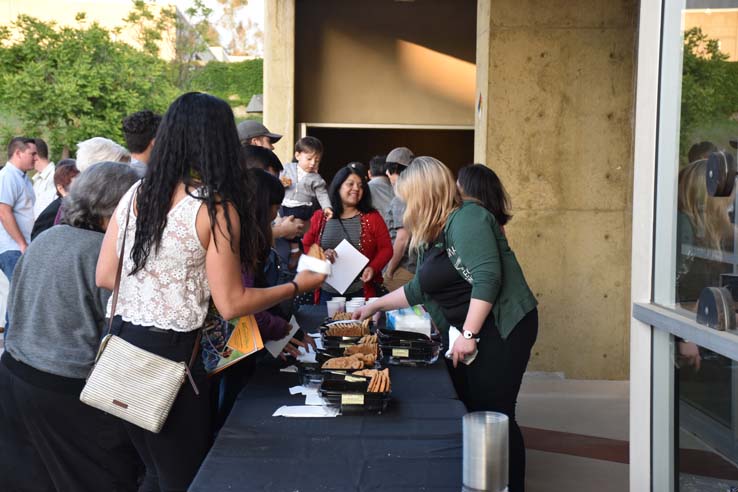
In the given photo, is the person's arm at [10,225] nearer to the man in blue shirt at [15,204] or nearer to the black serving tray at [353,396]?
the man in blue shirt at [15,204]

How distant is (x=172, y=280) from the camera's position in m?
2.26

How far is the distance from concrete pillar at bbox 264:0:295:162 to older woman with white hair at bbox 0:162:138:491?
6315mm

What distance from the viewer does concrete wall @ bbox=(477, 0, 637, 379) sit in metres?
5.83

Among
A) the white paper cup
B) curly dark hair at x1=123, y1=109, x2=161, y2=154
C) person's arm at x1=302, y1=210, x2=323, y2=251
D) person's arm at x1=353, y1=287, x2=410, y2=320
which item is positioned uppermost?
curly dark hair at x1=123, y1=109, x2=161, y2=154

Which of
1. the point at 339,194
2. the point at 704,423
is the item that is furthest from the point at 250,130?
the point at 704,423

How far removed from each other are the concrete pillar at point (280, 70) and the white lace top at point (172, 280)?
6769 mm

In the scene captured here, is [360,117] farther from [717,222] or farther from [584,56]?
[717,222]

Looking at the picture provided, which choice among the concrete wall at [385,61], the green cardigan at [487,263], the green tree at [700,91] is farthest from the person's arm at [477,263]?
the concrete wall at [385,61]

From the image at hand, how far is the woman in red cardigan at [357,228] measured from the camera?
5.34m

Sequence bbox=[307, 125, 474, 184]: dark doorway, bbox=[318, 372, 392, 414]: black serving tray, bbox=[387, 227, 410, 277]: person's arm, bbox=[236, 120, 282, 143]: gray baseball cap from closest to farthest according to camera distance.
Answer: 1. bbox=[318, 372, 392, 414]: black serving tray
2. bbox=[236, 120, 282, 143]: gray baseball cap
3. bbox=[387, 227, 410, 277]: person's arm
4. bbox=[307, 125, 474, 184]: dark doorway

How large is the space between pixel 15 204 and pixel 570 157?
174 inches

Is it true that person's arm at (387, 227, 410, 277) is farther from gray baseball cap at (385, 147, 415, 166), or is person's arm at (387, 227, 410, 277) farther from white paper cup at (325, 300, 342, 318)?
white paper cup at (325, 300, 342, 318)

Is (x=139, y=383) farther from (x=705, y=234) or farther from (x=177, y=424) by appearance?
(x=705, y=234)

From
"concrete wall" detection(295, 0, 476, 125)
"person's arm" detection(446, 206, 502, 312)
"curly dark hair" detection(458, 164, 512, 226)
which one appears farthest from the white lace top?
"concrete wall" detection(295, 0, 476, 125)
